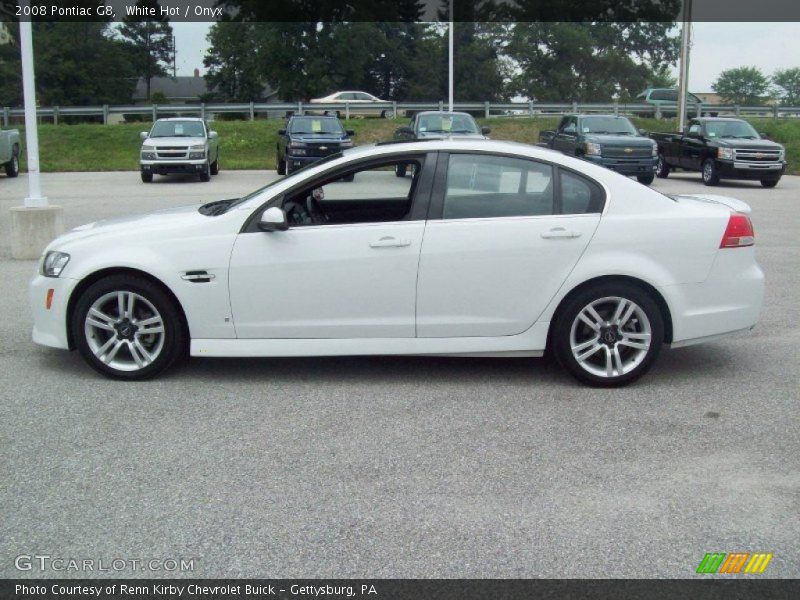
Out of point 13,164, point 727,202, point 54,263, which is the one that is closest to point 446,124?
point 13,164

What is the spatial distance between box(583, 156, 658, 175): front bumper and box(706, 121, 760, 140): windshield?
288 cm

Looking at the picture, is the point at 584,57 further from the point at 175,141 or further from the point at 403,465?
the point at 403,465

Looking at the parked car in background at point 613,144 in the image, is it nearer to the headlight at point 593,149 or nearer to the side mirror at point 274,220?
the headlight at point 593,149

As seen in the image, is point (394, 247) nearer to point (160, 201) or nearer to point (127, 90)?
point (160, 201)

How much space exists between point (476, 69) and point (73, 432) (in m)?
68.8

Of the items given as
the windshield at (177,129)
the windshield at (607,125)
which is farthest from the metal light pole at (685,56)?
the windshield at (177,129)

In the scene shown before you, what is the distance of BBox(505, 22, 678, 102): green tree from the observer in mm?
72250

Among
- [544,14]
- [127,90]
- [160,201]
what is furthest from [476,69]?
[160,201]

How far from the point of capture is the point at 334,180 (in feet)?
20.6

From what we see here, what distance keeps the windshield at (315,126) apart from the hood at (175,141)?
Result: 2.67 metres

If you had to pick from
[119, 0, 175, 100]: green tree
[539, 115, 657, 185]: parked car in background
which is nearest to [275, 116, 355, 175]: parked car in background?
[539, 115, 657, 185]: parked car in background

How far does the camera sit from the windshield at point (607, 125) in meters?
24.5

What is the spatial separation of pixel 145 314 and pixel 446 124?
19.4 m

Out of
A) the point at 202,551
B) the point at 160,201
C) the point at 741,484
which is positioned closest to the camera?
the point at 202,551
